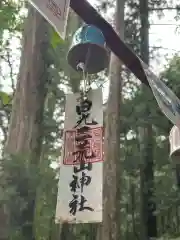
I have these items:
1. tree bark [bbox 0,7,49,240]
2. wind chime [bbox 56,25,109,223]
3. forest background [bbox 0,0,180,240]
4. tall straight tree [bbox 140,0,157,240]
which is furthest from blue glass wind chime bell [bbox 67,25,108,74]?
tall straight tree [bbox 140,0,157,240]

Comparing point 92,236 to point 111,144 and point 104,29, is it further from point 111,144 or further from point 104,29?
point 104,29

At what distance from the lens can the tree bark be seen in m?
3.37

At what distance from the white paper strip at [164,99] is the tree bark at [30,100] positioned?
1.21m

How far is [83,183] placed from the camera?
2.54 meters

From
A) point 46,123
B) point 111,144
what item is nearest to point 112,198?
point 111,144

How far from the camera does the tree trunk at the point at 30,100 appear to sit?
3365 millimetres

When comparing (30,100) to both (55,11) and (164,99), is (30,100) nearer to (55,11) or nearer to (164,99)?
(164,99)

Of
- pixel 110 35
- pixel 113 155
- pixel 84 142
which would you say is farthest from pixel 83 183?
pixel 113 155

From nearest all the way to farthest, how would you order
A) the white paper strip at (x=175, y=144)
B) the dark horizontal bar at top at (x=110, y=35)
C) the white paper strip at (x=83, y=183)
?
1. the white paper strip at (x=83, y=183)
2. the dark horizontal bar at top at (x=110, y=35)
3. the white paper strip at (x=175, y=144)

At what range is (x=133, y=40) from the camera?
10633 millimetres

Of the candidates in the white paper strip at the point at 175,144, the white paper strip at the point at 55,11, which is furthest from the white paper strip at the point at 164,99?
the white paper strip at the point at 55,11

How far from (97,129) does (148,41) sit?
27.9ft

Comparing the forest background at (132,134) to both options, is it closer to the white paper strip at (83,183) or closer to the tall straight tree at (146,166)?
the tall straight tree at (146,166)

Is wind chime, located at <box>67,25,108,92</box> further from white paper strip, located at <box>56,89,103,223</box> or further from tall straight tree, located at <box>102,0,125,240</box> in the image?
tall straight tree, located at <box>102,0,125,240</box>
